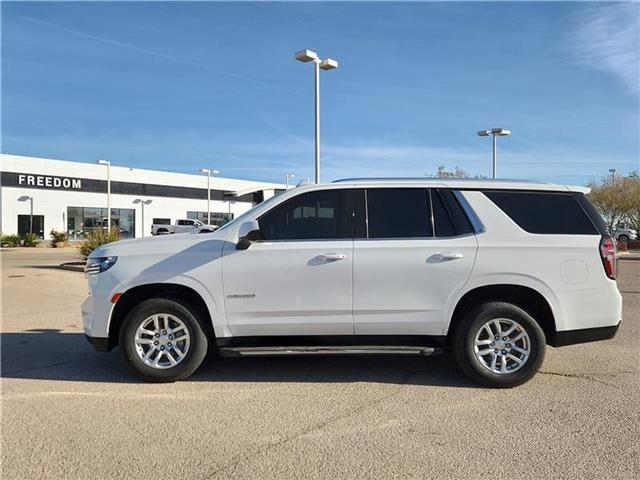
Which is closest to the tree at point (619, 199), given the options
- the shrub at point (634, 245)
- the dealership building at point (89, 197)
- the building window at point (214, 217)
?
the shrub at point (634, 245)

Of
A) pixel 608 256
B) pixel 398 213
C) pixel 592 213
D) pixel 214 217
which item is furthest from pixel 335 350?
pixel 214 217

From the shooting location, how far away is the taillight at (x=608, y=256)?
5219 millimetres

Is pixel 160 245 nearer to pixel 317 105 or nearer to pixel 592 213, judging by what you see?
pixel 592 213

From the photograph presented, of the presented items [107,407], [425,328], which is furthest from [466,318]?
[107,407]

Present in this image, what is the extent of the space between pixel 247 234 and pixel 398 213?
1.46 m

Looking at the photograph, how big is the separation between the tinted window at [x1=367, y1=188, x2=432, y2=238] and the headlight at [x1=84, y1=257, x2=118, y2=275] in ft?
8.13

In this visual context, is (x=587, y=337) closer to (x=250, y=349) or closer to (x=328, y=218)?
(x=328, y=218)

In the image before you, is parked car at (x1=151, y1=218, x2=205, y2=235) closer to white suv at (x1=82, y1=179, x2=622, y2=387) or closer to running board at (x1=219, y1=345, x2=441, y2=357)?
white suv at (x1=82, y1=179, x2=622, y2=387)

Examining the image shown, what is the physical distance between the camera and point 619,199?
137 feet

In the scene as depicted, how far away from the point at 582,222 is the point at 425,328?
1808 millimetres

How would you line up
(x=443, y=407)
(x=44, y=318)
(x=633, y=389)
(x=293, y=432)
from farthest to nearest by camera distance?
(x=44, y=318) → (x=633, y=389) → (x=443, y=407) → (x=293, y=432)

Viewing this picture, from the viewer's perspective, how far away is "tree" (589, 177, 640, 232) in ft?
135

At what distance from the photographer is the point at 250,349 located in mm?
5203

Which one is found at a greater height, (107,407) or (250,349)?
(250,349)
